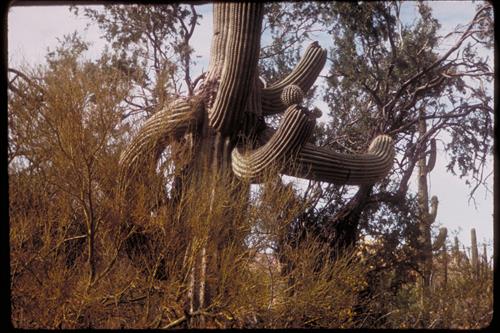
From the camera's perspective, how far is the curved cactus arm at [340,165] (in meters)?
7.97

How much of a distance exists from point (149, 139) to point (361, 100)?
7.41 m

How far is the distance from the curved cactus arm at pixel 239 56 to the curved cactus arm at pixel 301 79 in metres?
1.03

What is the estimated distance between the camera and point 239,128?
324 inches

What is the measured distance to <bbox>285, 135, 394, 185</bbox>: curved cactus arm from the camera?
26.1 ft

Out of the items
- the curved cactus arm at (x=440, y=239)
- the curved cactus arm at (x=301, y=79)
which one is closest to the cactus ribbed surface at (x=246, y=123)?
the curved cactus arm at (x=301, y=79)

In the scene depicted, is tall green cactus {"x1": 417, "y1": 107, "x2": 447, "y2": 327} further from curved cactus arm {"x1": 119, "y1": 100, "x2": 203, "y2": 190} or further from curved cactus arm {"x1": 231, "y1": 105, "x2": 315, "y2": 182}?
curved cactus arm {"x1": 119, "y1": 100, "x2": 203, "y2": 190}

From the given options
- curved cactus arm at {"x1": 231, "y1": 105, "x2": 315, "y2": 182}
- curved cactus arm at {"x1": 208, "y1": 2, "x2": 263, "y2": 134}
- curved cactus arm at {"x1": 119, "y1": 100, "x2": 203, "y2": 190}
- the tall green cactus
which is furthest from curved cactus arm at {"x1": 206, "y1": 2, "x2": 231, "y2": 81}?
the tall green cactus

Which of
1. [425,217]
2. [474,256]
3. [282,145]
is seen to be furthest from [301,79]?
[425,217]

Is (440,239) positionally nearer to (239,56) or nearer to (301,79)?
(301,79)

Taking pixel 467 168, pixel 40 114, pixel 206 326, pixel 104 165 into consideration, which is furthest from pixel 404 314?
pixel 40 114

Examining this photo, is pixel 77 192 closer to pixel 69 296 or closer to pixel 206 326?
pixel 69 296

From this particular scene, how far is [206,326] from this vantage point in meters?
6.73

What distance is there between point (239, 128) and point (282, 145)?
0.92 m

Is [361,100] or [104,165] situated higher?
[361,100]
